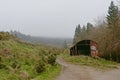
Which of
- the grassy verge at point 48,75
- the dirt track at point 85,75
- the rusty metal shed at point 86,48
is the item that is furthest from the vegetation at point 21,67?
the rusty metal shed at point 86,48

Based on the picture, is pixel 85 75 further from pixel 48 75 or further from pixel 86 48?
pixel 86 48

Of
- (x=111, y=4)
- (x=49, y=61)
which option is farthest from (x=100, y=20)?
(x=49, y=61)

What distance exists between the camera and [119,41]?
171 ft

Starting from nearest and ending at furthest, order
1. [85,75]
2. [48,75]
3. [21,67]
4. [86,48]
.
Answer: [48,75] → [21,67] → [85,75] → [86,48]

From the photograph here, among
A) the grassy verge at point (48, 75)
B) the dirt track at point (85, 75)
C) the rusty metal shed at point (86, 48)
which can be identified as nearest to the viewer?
the grassy verge at point (48, 75)

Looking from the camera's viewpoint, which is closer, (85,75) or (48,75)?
(48,75)

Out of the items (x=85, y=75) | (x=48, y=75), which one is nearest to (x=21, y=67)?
(x=48, y=75)

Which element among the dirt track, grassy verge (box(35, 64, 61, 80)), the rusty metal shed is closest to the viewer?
grassy verge (box(35, 64, 61, 80))

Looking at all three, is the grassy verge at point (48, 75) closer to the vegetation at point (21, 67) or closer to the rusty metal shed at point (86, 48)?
the vegetation at point (21, 67)

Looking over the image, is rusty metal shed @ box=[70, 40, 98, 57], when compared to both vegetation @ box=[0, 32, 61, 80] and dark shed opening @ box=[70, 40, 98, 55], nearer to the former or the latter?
dark shed opening @ box=[70, 40, 98, 55]

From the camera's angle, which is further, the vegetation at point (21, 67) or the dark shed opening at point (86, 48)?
the dark shed opening at point (86, 48)

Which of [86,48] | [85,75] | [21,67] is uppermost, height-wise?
[86,48]

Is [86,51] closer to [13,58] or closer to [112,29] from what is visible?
[112,29]

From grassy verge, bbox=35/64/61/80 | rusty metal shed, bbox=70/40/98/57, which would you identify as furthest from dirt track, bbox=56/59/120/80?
rusty metal shed, bbox=70/40/98/57
